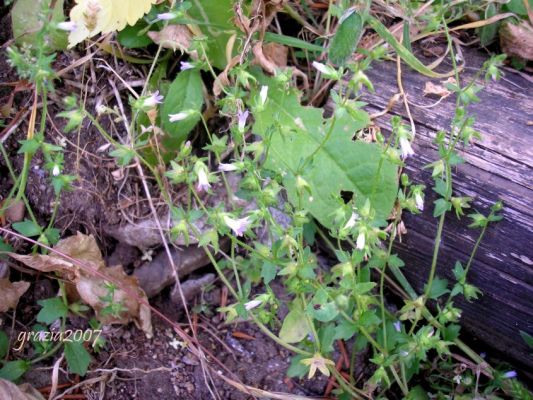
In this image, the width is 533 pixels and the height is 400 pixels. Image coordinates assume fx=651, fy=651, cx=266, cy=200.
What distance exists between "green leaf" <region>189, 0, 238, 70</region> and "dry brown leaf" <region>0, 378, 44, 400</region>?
3.64 feet

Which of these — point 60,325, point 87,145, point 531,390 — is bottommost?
point 531,390

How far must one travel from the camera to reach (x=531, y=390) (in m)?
1.91

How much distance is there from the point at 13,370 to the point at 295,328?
0.79m

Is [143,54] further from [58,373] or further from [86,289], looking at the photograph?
[58,373]

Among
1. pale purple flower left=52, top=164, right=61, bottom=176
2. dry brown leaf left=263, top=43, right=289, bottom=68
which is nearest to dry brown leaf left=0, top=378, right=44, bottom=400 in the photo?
pale purple flower left=52, top=164, right=61, bottom=176

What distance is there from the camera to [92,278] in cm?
193

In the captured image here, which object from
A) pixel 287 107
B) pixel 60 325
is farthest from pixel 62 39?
pixel 60 325

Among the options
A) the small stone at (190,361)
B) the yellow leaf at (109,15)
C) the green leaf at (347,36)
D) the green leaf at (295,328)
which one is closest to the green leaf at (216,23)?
the yellow leaf at (109,15)

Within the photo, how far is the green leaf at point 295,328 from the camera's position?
1835mm

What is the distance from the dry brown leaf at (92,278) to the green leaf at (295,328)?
44cm

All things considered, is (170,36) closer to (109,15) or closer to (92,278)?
(109,15)

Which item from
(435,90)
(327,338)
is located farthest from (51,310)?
(435,90)

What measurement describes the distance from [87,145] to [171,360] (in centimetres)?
73

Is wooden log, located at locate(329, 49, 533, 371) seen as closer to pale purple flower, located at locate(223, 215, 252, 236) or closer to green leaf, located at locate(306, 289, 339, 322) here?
green leaf, located at locate(306, 289, 339, 322)
